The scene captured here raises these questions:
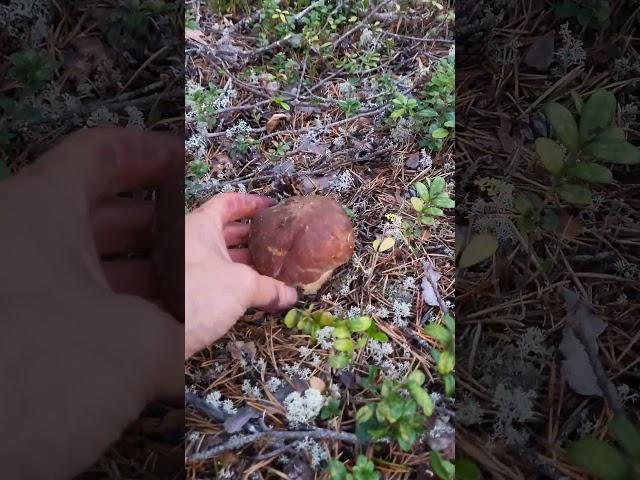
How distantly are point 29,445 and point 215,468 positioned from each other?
1.00 ft

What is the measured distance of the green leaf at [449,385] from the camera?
1.05 meters

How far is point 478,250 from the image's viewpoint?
3.54 ft

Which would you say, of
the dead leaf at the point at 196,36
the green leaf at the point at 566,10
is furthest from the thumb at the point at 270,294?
the green leaf at the point at 566,10

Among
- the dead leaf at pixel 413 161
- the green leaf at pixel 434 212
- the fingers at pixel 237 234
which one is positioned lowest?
the fingers at pixel 237 234

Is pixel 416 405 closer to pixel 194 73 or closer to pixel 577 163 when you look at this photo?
pixel 577 163

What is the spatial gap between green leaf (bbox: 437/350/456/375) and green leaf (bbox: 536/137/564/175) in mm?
371

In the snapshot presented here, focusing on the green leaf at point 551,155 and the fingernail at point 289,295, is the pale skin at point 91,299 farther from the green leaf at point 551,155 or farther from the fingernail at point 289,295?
the green leaf at point 551,155

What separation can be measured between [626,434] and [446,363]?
11.9 inches

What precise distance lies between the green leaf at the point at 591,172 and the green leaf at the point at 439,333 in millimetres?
356

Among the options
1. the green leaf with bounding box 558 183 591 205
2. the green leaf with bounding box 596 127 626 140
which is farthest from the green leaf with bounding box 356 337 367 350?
the green leaf with bounding box 596 127 626 140

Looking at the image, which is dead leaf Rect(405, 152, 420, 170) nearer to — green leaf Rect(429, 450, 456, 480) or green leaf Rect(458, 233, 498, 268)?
green leaf Rect(458, 233, 498, 268)

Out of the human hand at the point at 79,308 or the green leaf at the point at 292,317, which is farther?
the green leaf at the point at 292,317

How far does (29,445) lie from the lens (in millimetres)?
934

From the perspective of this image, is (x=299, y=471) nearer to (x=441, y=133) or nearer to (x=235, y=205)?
(x=235, y=205)
